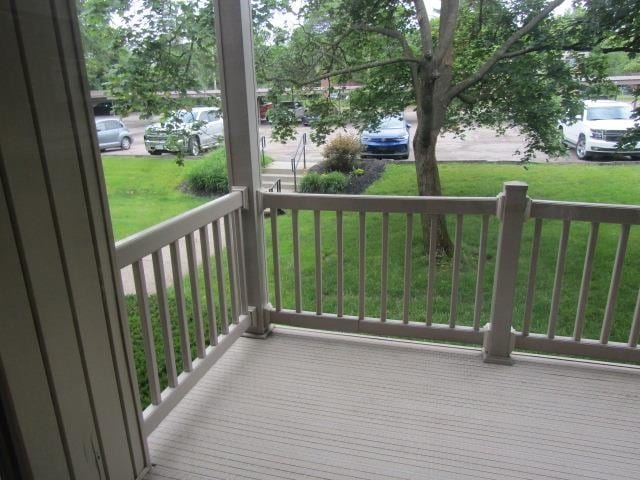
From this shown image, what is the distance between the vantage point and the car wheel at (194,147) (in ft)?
7.00

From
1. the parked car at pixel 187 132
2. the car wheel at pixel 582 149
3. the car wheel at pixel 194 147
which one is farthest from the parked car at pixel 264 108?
the car wheel at pixel 582 149

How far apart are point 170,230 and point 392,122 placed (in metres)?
1.39

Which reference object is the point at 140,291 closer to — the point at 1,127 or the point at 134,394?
the point at 134,394

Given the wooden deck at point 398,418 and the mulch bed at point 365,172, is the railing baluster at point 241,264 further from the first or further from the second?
the mulch bed at point 365,172

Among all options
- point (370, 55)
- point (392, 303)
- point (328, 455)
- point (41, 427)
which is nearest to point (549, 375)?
point (392, 303)

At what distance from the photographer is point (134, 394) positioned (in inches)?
63.2

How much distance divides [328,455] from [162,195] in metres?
1.23

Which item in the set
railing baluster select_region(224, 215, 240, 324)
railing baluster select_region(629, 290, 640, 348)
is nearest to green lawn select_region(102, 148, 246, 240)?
railing baluster select_region(224, 215, 240, 324)

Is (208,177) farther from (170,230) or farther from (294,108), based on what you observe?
(294,108)

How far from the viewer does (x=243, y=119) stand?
235cm

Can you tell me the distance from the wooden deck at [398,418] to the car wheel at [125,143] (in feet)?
3.89

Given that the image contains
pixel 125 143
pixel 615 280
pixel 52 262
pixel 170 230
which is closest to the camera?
pixel 52 262

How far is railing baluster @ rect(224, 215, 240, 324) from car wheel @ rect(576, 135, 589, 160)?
177 cm

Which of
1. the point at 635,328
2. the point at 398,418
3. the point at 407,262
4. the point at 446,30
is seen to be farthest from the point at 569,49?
the point at 398,418
